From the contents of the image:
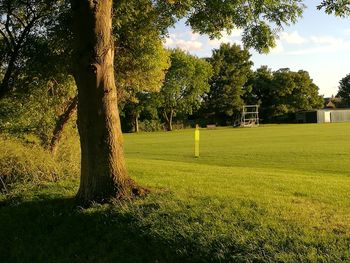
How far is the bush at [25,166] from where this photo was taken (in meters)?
11.8

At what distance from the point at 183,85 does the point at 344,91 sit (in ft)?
262

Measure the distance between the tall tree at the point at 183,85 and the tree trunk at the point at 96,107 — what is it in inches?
2726

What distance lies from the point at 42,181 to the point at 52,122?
4545 millimetres

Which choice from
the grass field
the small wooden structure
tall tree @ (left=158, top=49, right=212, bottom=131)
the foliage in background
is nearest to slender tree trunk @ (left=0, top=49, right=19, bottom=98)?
the grass field

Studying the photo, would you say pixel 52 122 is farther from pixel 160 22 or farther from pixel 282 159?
pixel 282 159

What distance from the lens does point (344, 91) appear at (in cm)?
14462

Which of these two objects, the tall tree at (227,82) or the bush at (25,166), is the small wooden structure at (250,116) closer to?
the tall tree at (227,82)

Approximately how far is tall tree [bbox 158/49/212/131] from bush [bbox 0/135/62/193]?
6595cm

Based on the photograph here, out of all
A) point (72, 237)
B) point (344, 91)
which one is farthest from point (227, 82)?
point (72, 237)

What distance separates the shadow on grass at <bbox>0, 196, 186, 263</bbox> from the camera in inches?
261

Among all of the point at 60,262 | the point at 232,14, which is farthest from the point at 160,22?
the point at 60,262

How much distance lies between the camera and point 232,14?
35.8 feet

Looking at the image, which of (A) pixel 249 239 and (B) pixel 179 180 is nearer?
(A) pixel 249 239

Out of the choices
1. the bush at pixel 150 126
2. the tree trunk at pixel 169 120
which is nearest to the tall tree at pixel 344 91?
the tree trunk at pixel 169 120
